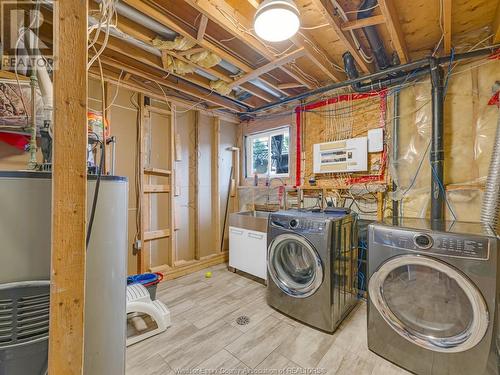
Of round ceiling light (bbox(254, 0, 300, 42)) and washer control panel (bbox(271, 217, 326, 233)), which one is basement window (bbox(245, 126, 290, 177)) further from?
round ceiling light (bbox(254, 0, 300, 42))

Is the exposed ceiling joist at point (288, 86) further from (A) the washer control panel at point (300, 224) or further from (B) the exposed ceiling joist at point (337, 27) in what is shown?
(A) the washer control panel at point (300, 224)

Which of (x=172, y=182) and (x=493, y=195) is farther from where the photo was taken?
(x=172, y=182)

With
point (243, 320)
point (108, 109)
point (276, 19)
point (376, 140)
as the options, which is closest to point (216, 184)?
point (108, 109)

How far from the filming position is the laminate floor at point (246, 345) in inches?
58.8

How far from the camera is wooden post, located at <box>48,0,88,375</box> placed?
0.77 meters

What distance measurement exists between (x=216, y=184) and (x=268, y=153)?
0.96 metres

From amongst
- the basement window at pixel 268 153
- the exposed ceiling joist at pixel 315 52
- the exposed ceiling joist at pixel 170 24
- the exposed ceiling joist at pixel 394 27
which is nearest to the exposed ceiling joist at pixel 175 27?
the exposed ceiling joist at pixel 170 24

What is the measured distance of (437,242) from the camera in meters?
1.33

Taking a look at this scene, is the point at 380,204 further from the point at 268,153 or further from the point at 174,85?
the point at 174,85

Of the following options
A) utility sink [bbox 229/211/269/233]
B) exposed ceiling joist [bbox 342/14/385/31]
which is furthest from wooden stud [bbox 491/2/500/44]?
utility sink [bbox 229/211/269/233]

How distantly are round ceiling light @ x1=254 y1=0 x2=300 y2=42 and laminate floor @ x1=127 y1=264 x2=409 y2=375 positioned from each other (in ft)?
7.30

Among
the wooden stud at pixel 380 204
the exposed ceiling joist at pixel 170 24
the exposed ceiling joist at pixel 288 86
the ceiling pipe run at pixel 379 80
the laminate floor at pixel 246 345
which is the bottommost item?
the laminate floor at pixel 246 345

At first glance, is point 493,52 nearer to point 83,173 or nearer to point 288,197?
point 288,197

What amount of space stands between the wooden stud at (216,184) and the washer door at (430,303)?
7.83 feet
